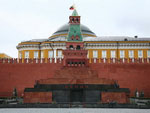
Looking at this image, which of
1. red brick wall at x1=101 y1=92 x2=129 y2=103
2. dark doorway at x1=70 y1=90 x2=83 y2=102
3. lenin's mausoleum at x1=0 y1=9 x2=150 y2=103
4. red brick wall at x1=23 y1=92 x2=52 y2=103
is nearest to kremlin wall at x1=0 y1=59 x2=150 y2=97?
lenin's mausoleum at x1=0 y1=9 x2=150 y2=103

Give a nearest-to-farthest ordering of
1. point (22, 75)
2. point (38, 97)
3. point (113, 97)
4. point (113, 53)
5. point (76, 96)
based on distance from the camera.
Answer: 1. point (113, 97)
2. point (38, 97)
3. point (76, 96)
4. point (22, 75)
5. point (113, 53)

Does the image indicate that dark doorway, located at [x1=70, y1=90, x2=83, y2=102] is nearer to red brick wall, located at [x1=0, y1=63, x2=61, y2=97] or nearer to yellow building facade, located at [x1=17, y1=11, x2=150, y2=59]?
red brick wall, located at [x1=0, y1=63, x2=61, y2=97]

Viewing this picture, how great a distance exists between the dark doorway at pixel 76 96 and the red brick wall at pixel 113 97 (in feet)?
7.55

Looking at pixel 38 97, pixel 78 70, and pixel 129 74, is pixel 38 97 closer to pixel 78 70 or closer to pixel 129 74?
pixel 78 70

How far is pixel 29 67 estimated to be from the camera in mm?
34188

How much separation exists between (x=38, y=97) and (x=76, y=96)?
394 cm

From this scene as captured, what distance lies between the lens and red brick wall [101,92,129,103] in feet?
85.4

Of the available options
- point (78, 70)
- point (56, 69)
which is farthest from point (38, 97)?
point (56, 69)

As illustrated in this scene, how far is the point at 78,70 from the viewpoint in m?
30.9

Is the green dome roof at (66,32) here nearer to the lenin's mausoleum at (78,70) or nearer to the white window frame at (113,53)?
the lenin's mausoleum at (78,70)

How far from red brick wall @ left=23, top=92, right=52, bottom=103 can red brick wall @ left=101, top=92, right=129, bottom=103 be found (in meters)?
5.43

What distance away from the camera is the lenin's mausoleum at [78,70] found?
2642cm
